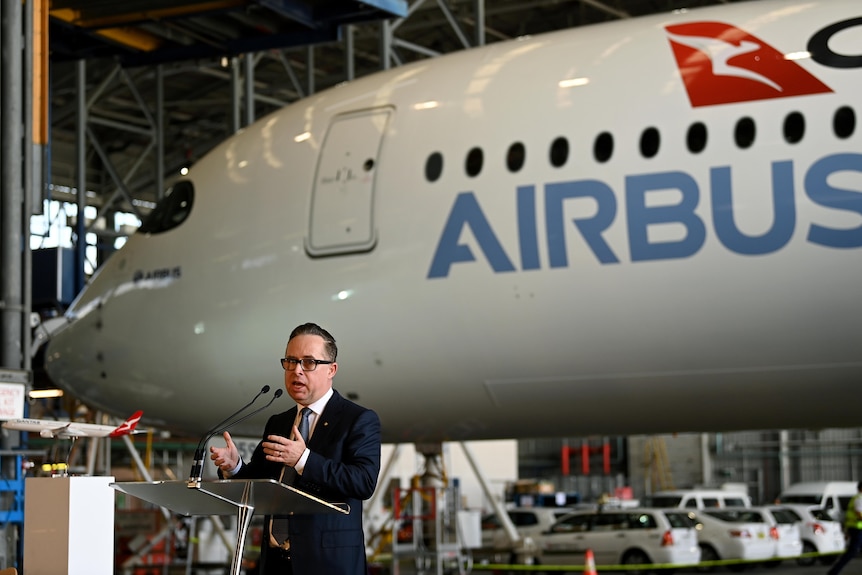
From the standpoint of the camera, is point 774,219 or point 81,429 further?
point 774,219

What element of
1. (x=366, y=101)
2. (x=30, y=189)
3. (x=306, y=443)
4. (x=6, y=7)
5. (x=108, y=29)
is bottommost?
(x=306, y=443)

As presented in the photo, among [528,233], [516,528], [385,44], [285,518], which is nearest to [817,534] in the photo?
[516,528]

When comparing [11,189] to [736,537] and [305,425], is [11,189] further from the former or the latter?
[736,537]

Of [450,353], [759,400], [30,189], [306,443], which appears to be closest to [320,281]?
[450,353]

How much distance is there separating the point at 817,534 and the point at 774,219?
Result: 15.8 m

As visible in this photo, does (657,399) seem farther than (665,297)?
Yes

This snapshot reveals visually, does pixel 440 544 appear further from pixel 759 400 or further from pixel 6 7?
pixel 6 7

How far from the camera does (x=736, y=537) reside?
746 inches

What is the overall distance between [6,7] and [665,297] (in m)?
4.86

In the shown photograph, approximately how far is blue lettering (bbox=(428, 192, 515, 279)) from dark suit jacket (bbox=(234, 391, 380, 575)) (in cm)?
366

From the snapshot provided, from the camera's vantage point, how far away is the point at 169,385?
898 centimetres

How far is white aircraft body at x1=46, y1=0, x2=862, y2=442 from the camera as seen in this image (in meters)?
7.31

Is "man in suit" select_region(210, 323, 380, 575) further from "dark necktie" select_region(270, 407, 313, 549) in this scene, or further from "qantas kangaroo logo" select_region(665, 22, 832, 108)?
"qantas kangaroo logo" select_region(665, 22, 832, 108)

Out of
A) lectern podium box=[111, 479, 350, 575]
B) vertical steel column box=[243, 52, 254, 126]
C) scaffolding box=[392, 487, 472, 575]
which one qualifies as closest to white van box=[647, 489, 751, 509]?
vertical steel column box=[243, 52, 254, 126]
